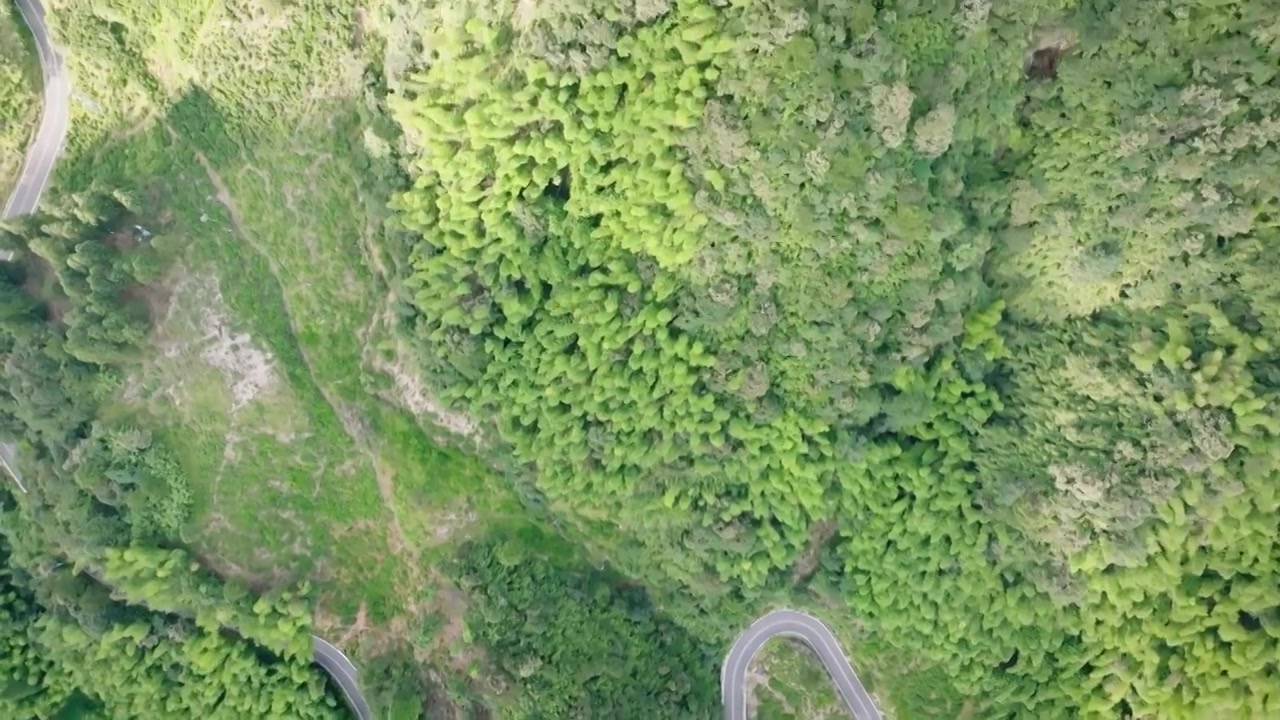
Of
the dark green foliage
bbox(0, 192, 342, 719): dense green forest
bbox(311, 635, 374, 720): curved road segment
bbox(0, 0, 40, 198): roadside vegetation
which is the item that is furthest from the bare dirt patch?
the dark green foliage

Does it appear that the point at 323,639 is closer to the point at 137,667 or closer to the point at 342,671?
the point at 342,671

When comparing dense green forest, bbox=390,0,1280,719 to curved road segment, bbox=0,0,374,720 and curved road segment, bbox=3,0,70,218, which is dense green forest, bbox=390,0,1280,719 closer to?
curved road segment, bbox=0,0,374,720

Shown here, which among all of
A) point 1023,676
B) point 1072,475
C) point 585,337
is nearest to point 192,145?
point 585,337

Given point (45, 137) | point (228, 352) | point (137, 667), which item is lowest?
point (137, 667)

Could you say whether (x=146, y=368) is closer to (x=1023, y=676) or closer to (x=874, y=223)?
A: (x=874, y=223)

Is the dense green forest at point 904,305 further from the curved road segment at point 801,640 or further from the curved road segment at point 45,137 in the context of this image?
the curved road segment at point 45,137

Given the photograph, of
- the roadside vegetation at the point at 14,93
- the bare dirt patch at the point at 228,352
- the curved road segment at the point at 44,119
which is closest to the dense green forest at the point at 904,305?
the bare dirt patch at the point at 228,352

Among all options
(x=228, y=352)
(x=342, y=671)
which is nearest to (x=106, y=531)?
(x=228, y=352)
